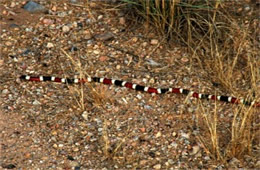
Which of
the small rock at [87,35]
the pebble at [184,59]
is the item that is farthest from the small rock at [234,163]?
the small rock at [87,35]

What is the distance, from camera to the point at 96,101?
6637 mm

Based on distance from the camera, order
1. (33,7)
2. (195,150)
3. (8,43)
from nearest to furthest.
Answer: (195,150)
(8,43)
(33,7)

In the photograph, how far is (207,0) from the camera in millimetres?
7750

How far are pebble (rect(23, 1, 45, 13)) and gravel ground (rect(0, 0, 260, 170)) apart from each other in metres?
0.07

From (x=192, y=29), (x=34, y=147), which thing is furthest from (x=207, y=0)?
(x=34, y=147)

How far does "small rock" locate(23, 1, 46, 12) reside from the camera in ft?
27.5

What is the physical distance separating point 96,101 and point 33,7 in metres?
2.42

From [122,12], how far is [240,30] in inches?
69.8

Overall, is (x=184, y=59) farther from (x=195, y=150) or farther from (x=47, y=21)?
(x=47, y=21)

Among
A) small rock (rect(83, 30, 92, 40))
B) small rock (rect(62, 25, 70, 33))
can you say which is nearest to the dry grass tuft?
small rock (rect(83, 30, 92, 40))

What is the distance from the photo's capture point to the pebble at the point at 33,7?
8.39 meters

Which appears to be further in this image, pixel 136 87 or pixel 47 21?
pixel 47 21

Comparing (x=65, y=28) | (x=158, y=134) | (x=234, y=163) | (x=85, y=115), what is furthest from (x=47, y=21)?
(x=234, y=163)

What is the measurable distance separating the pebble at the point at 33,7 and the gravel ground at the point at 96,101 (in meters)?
0.07
